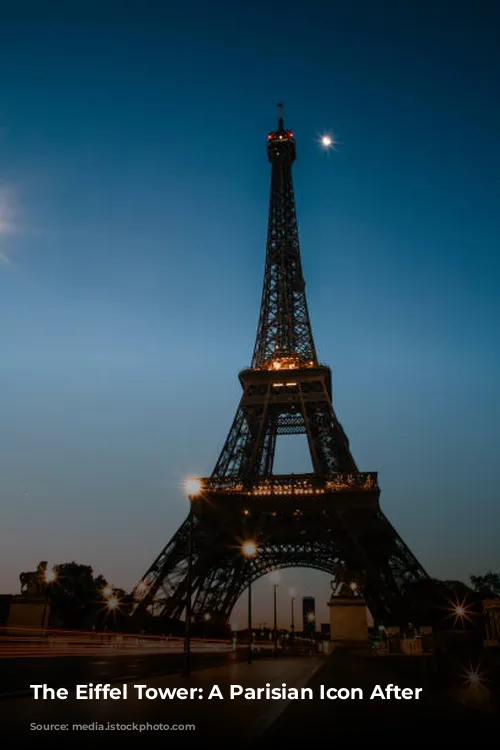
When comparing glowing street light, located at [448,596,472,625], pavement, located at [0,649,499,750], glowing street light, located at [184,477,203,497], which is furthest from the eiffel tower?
pavement, located at [0,649,499,750]

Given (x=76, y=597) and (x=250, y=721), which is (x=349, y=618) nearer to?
(x=250, y=721)

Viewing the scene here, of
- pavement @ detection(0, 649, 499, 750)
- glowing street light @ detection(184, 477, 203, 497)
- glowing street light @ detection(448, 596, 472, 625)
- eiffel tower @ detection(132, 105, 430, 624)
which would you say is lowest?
pavement @ detection(0, 649, 499, 750)

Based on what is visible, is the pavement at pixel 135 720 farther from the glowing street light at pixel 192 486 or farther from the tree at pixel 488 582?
the tree at pixel 488 582

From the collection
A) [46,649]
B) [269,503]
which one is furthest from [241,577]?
[46,649]

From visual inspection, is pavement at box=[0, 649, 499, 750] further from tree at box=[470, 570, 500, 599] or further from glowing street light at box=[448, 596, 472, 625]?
tree at box=[470, 570, 500, 599]

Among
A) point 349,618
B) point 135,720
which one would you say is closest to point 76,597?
point 349,618

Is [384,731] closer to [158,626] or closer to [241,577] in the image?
[158,626]
